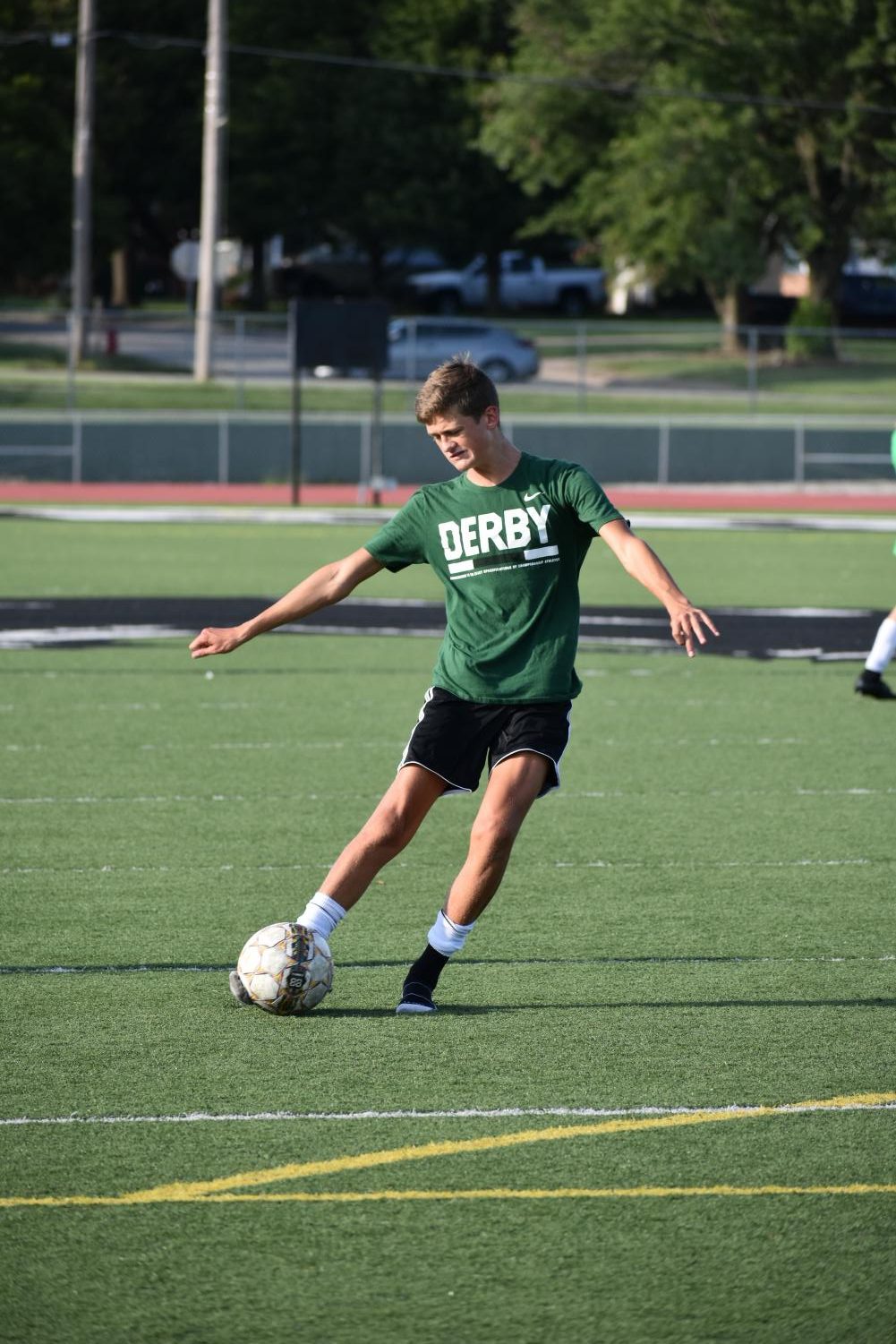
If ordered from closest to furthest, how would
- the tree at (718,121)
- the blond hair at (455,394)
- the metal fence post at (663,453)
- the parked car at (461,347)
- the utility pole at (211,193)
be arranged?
the blond hair at (455,394) < the metal fence post at (663,453) < the utility pole at (211,193) < the parked car at (461,347) < the tree at (718,121)

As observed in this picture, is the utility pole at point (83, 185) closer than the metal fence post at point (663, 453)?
No

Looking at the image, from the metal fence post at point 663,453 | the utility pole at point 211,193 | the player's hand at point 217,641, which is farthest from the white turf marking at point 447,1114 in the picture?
the utility pole at point 211,193

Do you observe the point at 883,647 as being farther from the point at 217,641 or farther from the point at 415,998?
the point at 217,641

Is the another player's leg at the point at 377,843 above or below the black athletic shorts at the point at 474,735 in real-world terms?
below

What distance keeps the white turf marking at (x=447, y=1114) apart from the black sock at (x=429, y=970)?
36.2 inches

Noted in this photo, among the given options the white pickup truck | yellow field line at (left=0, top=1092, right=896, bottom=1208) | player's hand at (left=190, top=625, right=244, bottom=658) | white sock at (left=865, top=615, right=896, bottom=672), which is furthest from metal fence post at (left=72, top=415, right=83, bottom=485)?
the white pickup truck

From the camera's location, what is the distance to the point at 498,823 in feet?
19.3

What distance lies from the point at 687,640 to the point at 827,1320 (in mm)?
2145

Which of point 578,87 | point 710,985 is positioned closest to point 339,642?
point 710,985

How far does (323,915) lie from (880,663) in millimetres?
6946

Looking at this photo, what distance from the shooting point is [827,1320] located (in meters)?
4.00

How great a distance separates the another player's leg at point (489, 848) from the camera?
232 inches

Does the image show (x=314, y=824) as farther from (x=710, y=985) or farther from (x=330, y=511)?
(x=330, y=511)

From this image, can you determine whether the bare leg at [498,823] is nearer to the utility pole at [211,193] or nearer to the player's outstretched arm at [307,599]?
the player's outstretched arm at [307,599]
